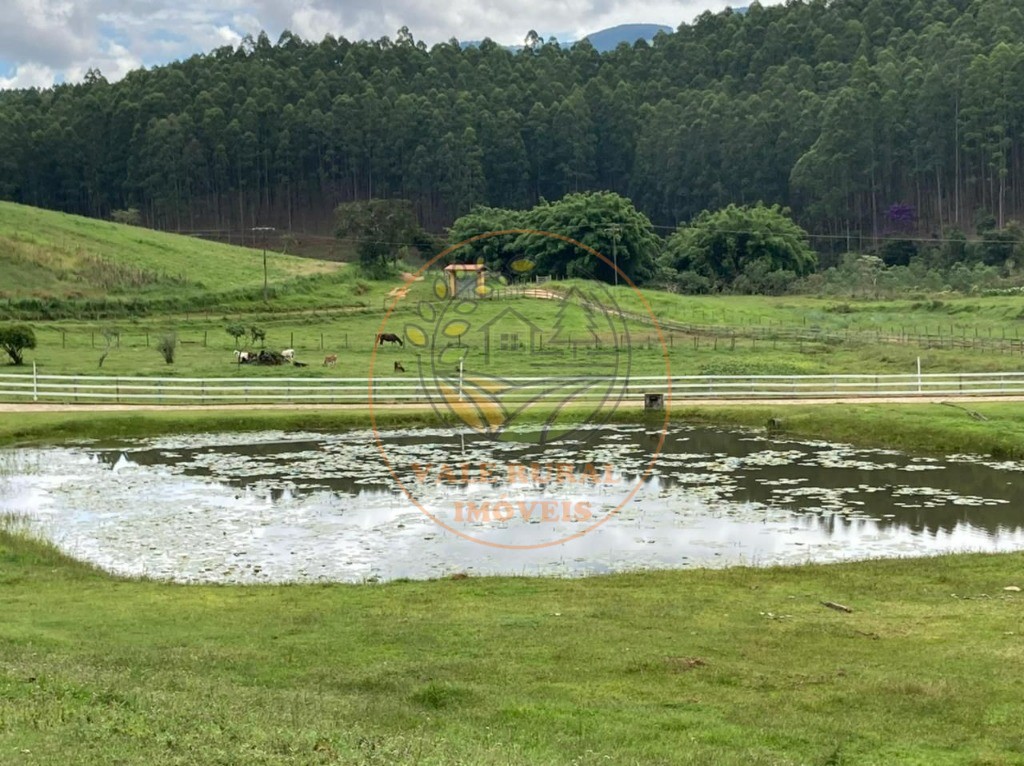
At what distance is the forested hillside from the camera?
111m

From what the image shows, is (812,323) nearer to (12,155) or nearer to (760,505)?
(760,505)

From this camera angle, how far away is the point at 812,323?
61.0m

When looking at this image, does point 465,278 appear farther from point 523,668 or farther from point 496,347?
point 523,668

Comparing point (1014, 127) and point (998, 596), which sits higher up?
point (1014, 127)

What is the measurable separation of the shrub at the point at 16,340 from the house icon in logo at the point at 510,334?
55.8 feet

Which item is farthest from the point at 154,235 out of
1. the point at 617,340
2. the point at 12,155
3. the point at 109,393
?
the point at 12,155

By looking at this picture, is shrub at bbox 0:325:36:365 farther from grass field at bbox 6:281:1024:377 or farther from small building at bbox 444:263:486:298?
small building at bbox 444:263:486:298

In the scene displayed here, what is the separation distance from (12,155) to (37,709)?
142 m

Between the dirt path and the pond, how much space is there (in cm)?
305

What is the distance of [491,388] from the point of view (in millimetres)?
39188

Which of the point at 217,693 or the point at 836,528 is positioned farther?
the point at 836,528

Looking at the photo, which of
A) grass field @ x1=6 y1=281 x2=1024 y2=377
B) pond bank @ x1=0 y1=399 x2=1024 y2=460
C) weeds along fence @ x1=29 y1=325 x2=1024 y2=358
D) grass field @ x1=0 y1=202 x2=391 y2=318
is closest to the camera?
pond bank @ x1=0 y1=399 x2=1024 y2=460

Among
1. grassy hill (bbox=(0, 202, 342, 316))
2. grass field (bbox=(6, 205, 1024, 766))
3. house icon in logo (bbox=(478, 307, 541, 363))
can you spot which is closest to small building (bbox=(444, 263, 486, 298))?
house icon in logo (bbox=(478, 307, 541, 363))

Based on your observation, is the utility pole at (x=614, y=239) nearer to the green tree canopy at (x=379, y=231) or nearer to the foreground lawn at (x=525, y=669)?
the green tree canopy at (x=379, y=231)
